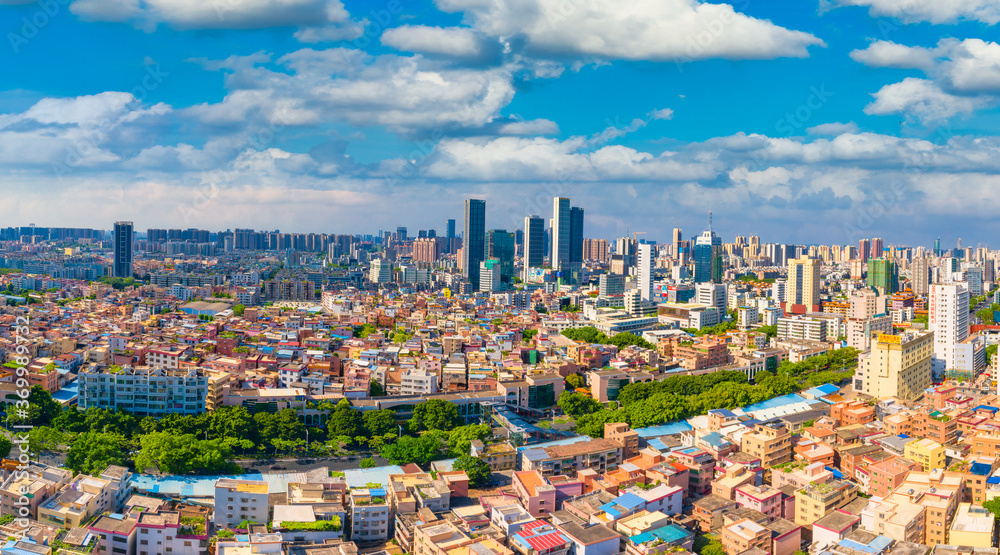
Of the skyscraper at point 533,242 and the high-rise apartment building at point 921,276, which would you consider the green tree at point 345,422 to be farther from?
the skyscraper at point 533,242

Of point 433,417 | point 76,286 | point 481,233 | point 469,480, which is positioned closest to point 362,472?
point 469,480

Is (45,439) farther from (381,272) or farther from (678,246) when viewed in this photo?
(678,246)

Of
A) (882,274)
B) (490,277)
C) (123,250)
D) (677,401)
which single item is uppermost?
(123,250)

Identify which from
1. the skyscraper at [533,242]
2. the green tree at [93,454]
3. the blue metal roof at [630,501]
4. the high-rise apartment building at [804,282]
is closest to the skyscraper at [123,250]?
the skyscraper at [533,242]

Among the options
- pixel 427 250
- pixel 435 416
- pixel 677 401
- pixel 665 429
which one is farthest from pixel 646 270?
pixel 427 250

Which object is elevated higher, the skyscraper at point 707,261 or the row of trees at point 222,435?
the skyscraper at point 707,261

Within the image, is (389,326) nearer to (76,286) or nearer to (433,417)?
(433,417)
